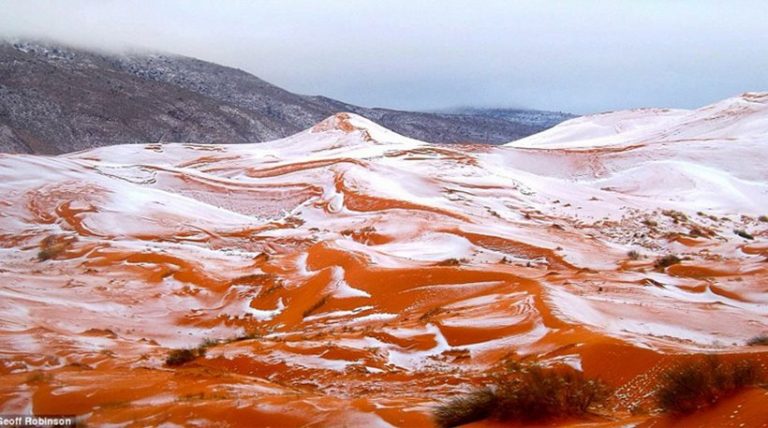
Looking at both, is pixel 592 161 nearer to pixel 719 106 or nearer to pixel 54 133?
pixel 719 106

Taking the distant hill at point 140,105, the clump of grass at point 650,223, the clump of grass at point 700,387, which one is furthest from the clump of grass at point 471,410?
the distant hill at point 140,105

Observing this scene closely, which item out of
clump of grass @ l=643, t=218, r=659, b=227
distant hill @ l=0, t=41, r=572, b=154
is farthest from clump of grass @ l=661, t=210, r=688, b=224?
distant hill @ l=0, t=41, r=572, b=154

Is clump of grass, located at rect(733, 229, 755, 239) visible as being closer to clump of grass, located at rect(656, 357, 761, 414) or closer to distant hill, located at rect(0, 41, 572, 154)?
clump of grass, located at rect(656, 357, 761, 414)

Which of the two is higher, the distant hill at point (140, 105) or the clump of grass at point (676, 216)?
the distant hill at point (140, 105)

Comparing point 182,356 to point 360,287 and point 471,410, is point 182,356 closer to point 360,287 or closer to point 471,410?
point 360,287

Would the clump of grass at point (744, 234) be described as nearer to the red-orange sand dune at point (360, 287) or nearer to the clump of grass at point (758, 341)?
the red-orange sand dune at point (360, 287)
